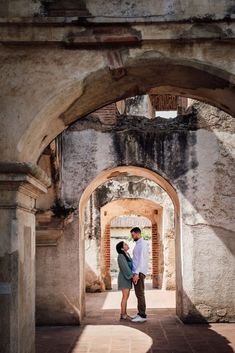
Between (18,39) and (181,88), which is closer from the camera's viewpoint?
(18,39)

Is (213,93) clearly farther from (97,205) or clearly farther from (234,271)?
(97,205)

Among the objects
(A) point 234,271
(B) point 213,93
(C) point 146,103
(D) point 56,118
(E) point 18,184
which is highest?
(C) point 146,103

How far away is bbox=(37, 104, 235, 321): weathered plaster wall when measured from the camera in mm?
8461

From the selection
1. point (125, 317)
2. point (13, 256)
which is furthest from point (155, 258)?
point (13, 256)

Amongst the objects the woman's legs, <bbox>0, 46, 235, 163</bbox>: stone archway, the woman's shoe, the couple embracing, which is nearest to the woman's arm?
the couple embracing

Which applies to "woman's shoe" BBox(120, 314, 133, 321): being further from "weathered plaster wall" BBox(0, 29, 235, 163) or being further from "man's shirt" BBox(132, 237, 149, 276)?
"weathered plaster wall" BBox(0, 29, 235, 163)

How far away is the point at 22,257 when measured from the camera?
407 centimetres

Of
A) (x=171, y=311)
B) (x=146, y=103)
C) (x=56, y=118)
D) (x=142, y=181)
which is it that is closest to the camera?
(x=56, y=118)

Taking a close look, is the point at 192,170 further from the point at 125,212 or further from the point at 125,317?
the point at 125,212

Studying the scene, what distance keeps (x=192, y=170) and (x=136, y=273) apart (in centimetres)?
212

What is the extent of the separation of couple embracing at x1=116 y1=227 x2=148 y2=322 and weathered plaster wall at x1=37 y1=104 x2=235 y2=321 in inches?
28.1

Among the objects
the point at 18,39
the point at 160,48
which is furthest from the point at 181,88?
the point at 18,39

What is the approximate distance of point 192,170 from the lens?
346 inches

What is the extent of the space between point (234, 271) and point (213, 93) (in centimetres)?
459
